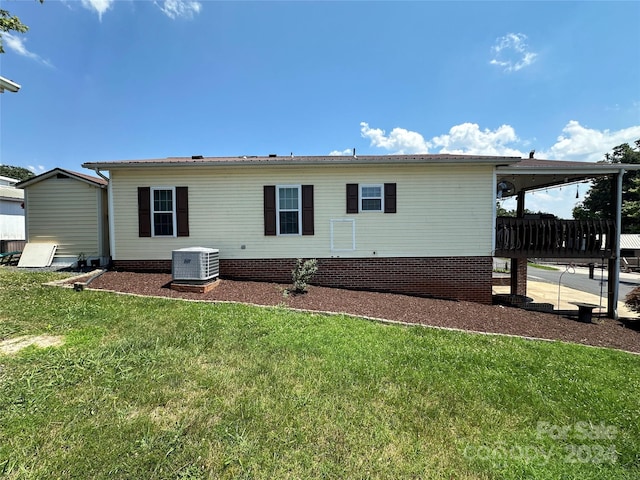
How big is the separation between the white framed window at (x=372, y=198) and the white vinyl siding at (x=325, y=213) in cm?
18

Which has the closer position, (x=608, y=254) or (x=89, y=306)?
(x=89, y=306)

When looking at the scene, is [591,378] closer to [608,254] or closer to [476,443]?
[476,443]

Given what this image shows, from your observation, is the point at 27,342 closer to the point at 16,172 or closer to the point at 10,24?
the point at 10,24

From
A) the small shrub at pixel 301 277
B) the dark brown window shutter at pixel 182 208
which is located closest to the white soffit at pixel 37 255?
the dark brown window shutter at pixel 182 208

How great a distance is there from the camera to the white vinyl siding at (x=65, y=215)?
866cm

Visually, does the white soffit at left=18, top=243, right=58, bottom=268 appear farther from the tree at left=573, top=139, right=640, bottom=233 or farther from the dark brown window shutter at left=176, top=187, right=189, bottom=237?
the tree at left=573, top=139, right=640, bottom=233

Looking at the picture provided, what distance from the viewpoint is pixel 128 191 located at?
27.1 ft

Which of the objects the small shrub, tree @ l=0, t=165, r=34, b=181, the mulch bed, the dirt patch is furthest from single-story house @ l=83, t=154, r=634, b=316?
tree @ l=0, t=165, r=34, b=181

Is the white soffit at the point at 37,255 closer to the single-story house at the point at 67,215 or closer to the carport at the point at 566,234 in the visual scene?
the single-story house at the point at 67,215

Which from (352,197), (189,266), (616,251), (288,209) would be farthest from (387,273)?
(616,251)

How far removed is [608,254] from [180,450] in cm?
1125

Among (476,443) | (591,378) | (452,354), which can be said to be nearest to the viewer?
(476,443)

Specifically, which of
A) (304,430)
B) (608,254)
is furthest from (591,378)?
(608,254)

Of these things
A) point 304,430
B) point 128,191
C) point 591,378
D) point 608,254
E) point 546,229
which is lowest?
point 591,378
